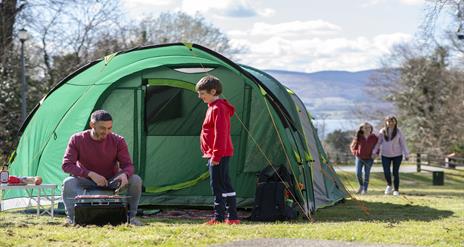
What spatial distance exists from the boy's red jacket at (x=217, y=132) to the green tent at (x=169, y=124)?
5.68 feet

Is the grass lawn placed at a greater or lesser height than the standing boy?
lesser

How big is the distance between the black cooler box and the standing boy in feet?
3.33

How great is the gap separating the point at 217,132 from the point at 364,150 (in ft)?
22.4

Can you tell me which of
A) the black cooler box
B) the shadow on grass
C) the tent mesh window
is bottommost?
the shadow on grass

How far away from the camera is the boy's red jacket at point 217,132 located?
8219 mm

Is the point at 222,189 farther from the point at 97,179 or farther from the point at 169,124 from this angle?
the point at 169,124

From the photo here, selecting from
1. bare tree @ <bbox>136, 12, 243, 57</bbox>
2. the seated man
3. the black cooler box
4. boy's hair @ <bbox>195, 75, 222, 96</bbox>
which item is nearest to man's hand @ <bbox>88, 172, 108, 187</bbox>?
the seated man

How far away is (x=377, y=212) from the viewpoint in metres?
10.2

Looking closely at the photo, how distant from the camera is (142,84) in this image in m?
10.8

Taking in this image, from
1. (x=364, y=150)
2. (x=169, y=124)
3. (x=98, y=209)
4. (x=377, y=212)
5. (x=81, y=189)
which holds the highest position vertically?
(x=169, y=124)

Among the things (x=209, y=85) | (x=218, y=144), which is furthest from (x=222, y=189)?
(x=209, y=85)

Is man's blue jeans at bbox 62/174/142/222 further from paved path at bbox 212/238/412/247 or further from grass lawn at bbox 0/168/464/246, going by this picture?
paved path at bbox 212/238/412/247

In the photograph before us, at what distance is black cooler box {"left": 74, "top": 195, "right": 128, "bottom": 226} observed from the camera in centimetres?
789

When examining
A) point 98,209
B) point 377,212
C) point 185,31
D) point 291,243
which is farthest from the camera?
point 185,31
